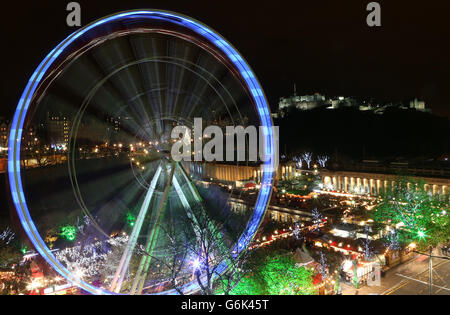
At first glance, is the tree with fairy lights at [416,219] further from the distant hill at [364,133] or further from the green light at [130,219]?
the distant hill at [364,133]

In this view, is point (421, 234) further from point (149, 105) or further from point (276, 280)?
point (149, 105)

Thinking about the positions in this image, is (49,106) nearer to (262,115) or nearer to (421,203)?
(262,115)

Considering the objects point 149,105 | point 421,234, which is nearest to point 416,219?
point 421,234

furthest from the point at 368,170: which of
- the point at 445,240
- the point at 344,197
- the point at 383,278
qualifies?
the point at 383,278

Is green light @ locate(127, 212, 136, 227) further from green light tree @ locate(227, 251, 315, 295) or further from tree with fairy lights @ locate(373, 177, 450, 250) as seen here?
tree with fairy lights @ locate(373, 177, 450, 250)

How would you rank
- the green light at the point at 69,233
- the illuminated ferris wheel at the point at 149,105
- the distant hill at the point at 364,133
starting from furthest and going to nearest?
the distant hill at the point at 364,133, the green light at the point at 69,233, the illuminated ferris wheel at the point at 149,105

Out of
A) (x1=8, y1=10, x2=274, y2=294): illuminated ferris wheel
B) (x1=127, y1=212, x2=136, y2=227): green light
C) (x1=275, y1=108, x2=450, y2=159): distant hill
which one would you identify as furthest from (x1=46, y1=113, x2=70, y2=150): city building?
(x1=275, y1=108, x2=450, y2=159): distant hill

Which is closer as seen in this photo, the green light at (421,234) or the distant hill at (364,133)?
the green light at (421,234)

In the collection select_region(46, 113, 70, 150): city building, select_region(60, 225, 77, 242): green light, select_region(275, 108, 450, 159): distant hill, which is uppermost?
select_region(275, 108, 450, 159): distant hill

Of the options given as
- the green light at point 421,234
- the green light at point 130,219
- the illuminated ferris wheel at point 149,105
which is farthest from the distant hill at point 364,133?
the illuminated ferris wheel at point 149,105
